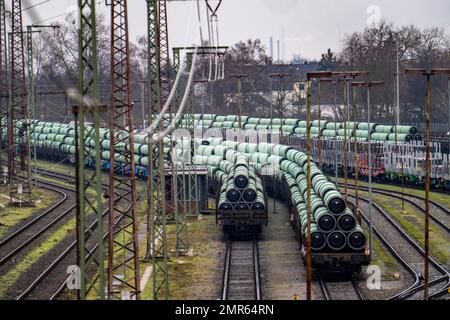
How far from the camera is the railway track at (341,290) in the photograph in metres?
29.5

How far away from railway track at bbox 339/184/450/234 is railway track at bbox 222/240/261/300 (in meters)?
9.95

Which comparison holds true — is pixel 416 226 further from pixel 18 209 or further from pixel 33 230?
pixel 18 209

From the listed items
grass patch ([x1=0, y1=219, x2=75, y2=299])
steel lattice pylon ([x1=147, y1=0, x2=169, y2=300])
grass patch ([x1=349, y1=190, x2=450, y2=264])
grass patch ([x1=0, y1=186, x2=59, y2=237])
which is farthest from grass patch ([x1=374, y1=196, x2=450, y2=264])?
grass patch ([x1=0, y1=186, x2=59, y2=237])

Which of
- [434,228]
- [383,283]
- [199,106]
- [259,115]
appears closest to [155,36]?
[383,283]

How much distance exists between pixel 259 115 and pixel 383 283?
9495 centimetres

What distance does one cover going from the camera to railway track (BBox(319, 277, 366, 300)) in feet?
96.6

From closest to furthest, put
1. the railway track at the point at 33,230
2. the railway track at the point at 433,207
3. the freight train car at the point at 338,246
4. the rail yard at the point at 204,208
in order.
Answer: the rail yard at the point at 204,208, the freight train car at the point at 338,246, the railway track at the point at 33,230, the railway track at the point at 433,207

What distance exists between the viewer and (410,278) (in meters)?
32.3

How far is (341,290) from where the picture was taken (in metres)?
30.7

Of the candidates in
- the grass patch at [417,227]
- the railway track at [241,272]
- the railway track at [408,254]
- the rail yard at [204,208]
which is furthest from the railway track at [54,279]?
the grass patch at [417,227]

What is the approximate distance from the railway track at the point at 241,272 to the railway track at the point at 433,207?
9950mm

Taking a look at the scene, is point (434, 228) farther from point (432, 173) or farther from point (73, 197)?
point (73, 197)

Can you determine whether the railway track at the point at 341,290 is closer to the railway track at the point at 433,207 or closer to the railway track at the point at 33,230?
the railway track at the point at 433,207

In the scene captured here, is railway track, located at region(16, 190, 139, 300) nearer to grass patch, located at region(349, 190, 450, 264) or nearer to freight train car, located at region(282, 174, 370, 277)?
freight train car, located at region(282, 174, 370, 277)
